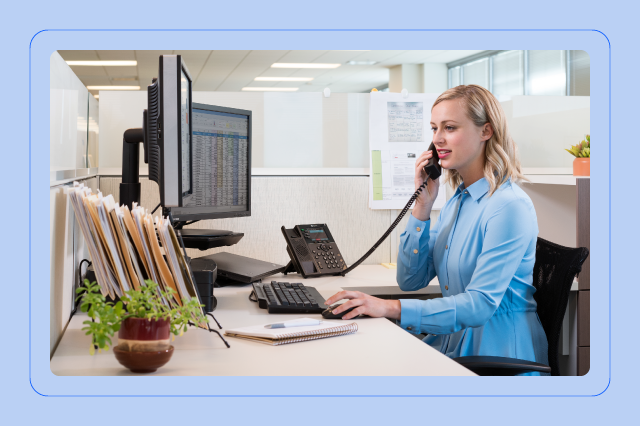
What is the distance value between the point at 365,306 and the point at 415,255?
0.43 meters

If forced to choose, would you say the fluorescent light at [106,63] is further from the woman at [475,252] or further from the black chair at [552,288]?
the black chair at [552,288]

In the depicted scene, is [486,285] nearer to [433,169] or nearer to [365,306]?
[365,306]

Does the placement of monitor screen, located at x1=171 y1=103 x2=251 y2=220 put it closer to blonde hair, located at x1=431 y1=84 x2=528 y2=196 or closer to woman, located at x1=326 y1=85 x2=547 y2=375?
woman, located at x1=326 y1=85 x2=547 y2=375

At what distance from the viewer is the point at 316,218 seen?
6.38 ft

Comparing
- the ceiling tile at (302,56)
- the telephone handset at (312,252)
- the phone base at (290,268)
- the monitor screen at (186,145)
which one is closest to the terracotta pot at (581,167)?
the telephone handset at (312,252)

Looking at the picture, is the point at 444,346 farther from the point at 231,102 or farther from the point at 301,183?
the point at 231,102

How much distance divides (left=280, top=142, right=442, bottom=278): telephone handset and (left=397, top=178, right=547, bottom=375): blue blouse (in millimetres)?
247

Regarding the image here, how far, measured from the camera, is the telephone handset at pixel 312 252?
5.62 feet

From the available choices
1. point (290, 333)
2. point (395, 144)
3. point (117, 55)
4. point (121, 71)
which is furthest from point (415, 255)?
point (121, 71)

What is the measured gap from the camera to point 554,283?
1297mm

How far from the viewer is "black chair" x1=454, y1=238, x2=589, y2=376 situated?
1.23 metres

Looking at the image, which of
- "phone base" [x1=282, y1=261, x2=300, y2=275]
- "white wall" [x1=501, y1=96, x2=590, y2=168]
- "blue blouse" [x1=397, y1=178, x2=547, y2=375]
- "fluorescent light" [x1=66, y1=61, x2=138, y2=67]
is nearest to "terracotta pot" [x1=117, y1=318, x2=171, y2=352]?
"blue blouse" [x1=397, y1=178, x2=547, y2=375]
